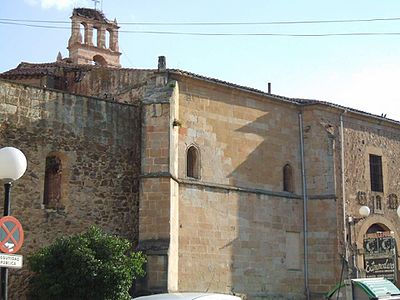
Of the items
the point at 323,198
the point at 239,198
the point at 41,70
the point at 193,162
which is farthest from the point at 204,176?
the point at 41,70

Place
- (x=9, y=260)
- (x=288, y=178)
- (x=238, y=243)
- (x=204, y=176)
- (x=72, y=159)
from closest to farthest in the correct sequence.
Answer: (x=9, y=260), (x=72, y=159), (x=204, y=176), (x=238, y=243), (x=288, y=178)

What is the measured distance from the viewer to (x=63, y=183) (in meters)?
18.7

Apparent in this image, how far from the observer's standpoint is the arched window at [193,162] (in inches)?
835

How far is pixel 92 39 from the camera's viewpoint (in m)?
43.1

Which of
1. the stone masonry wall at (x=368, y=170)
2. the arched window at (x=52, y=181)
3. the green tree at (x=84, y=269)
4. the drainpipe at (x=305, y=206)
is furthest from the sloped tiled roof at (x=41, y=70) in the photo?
the stone masonry wall at (x=368, y=170)

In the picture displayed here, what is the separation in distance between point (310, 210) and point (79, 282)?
10465 millimetres

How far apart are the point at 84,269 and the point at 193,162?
652 centimetres

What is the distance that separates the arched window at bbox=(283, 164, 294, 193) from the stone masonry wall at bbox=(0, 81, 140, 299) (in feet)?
19.6

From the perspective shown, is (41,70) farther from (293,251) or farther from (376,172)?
(376,172)

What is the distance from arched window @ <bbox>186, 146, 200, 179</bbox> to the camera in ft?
69.6

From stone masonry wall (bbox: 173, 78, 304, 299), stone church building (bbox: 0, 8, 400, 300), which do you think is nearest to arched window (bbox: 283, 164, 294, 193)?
stone church building (bbox: 0, 8, 400, 300)

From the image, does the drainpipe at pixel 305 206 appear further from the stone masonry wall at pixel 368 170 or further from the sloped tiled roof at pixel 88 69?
the stone masonry wall at pixel 368 170

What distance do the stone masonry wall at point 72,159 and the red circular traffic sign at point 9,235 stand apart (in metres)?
8.15

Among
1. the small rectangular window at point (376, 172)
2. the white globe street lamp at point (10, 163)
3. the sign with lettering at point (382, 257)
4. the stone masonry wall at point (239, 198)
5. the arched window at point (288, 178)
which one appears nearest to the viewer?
the white globe street lamp at point (10, 163)
